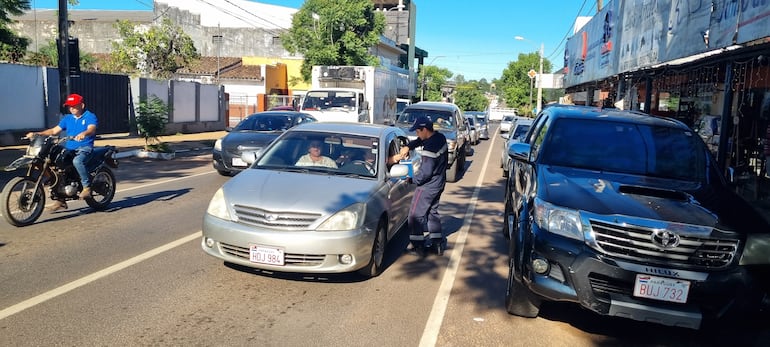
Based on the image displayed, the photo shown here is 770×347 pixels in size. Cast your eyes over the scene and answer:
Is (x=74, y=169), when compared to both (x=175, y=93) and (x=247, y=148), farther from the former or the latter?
(x=175, y=93)

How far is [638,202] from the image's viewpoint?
4.43 metres

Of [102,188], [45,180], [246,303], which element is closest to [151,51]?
[102,188]

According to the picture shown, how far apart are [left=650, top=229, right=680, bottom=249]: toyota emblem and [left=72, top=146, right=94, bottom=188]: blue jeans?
7.12m

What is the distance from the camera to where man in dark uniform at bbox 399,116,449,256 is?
657 centimetres

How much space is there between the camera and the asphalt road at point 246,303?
4.27 meters

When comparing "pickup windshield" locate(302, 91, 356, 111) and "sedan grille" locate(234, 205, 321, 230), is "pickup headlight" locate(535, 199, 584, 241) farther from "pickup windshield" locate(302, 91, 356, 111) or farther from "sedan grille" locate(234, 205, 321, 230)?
"pickup windshield" locate(302, 91, 356, 111)

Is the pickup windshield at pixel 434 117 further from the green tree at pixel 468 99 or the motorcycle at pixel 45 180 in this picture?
the green tree at pixel 468 99

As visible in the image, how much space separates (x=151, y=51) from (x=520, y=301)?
36353 mm

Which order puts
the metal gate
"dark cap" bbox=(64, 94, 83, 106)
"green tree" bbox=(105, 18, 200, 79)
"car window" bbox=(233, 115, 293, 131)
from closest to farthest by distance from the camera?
"dark cap" bbox=(64, 94, 83, 106)
"car window" bbox=(233, 115, 293, 131)
the metal gate
"green tree" bbox=(105, 18, 200, 79)

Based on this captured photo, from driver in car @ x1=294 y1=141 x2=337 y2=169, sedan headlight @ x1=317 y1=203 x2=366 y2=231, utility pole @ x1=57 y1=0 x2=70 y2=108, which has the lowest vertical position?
sedan headlight @ x1=317 y1=203 x2=366 y2=231

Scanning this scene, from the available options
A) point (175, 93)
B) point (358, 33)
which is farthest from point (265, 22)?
point (175, 93)

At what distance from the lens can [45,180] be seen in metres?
7.62

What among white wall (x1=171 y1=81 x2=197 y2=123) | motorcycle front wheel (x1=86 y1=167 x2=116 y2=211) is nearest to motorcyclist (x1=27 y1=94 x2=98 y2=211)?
motorcycle front wheel (x1=86 y1=167 x2=116 y2=211)

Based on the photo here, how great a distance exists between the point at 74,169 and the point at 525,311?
252 inches
